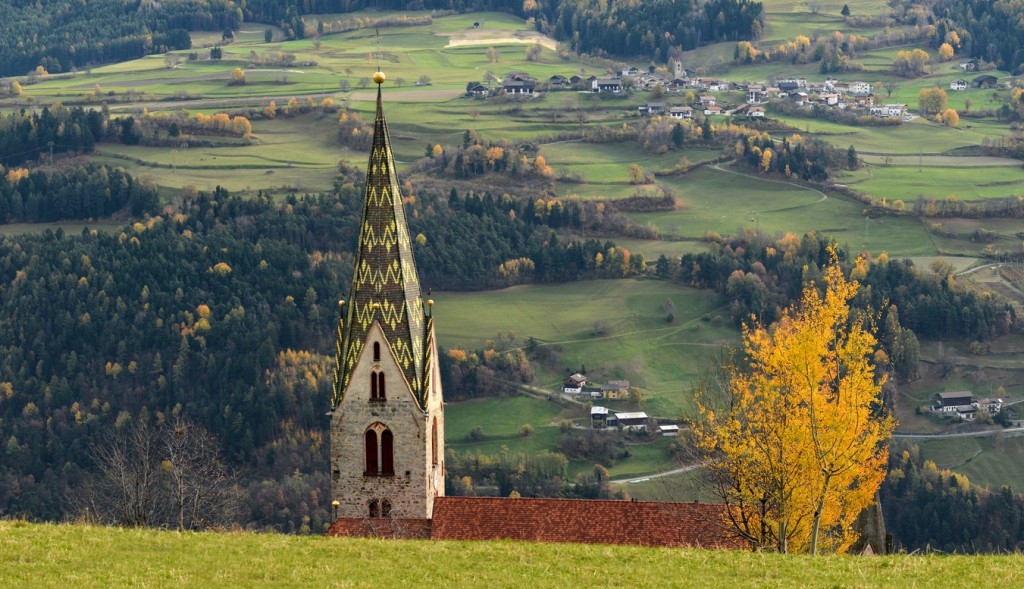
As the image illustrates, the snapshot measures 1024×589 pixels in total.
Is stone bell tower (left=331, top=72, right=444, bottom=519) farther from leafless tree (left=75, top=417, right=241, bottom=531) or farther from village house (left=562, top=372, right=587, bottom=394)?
village house (left=562, top=372, right=587, bottom=394)

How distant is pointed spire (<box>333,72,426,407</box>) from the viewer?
3034 inches

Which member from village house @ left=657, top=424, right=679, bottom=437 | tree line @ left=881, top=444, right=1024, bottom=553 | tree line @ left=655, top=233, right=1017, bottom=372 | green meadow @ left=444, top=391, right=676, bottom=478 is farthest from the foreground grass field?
tree line @ left=655, top=233, right=1017, bottom=372

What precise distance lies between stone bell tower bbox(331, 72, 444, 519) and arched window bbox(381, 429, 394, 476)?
0.05 metres

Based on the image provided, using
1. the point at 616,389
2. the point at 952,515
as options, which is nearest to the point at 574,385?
the point at 616,389

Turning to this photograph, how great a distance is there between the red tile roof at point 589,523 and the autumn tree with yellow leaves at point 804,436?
1.96 m

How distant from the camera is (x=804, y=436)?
6756 centimetres

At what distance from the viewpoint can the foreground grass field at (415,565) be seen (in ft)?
182

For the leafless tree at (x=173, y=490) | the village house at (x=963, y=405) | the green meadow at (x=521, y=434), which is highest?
the leafless tree at (x=173, y=490)

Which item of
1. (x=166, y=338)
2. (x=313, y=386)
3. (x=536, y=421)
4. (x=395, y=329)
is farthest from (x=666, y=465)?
(x=395, y=329)

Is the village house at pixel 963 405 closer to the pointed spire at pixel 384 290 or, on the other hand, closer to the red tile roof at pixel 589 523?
the red tile roof at pixel 589 523

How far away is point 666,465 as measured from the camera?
485 ft

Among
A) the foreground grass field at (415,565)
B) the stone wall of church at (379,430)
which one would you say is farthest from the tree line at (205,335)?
the foreground grass field at (415,565)

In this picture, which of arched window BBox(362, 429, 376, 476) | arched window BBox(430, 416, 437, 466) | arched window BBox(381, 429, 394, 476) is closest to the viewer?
arched window BBox(381, 429, 394, 476)

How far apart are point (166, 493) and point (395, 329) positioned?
5080 centimetres
